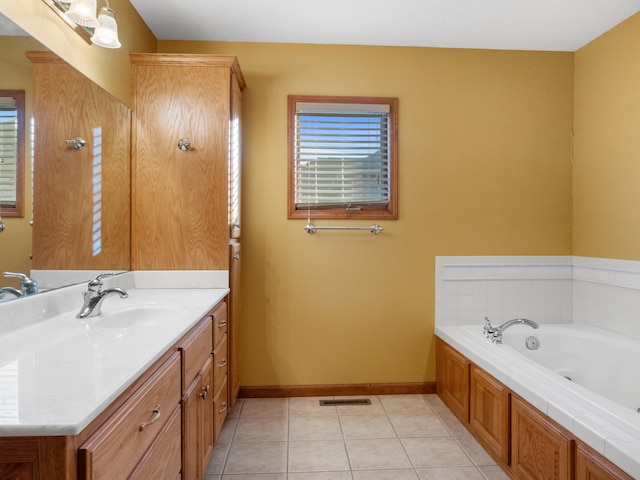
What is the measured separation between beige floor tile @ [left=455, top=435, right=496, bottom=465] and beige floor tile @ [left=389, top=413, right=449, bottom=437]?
0.11 meters

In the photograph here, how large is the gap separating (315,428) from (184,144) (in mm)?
1894

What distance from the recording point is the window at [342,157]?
2834mm

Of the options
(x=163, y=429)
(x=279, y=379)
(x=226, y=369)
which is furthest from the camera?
(x=279, y=379)

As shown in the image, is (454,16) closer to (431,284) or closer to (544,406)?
(431,284)

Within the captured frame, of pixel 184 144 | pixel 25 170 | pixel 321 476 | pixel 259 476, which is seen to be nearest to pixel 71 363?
pixel 25 170

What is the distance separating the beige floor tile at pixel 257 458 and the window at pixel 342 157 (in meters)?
1.48

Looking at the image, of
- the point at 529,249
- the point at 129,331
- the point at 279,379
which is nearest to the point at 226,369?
the point at 279,379

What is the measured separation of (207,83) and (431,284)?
6.72 ft

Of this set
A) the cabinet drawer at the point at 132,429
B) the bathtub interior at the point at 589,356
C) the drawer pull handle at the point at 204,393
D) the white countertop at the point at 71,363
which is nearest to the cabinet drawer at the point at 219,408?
the drawer pull handle at the point at 204,393

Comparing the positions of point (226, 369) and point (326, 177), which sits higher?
point (326, 177)

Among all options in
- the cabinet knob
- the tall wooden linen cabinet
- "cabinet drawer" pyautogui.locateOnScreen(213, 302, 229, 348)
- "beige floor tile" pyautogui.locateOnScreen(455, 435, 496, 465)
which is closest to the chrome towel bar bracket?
the tall wooden linen cabinet

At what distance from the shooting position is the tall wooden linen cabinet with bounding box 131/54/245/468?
237cm

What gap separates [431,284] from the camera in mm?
2906

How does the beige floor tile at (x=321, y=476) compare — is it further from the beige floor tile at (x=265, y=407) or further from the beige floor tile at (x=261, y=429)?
the beige floor tile at (x=265, y=407)
